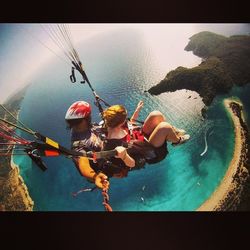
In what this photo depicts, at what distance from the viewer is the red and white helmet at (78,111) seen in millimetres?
3031

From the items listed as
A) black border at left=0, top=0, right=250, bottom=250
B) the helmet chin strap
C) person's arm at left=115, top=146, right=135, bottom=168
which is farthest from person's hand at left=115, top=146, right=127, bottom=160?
black border at left=0, top=0, right=250, bottom=250

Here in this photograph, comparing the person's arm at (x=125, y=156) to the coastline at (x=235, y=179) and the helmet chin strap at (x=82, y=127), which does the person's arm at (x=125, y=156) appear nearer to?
the helmet chin strap at (x=82, y=127)

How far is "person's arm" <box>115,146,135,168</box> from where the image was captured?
2.96 metres

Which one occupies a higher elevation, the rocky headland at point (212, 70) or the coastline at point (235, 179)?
the rocky headland at point (212, 70)

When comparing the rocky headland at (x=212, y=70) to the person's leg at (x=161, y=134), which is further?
the rocky headland at (x=212, y=70)

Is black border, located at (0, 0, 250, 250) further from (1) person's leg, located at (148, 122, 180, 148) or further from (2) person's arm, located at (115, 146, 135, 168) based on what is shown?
(1) person's leg, located at (148, 122, 180, 148)

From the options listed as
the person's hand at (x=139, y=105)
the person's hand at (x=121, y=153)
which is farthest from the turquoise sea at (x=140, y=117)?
the person's hand at (x=121, y=153)

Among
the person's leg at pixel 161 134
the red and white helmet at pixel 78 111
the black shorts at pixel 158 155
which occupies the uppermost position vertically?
the red and white helmet at pixel 78 111

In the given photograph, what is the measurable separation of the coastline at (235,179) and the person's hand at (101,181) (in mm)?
728

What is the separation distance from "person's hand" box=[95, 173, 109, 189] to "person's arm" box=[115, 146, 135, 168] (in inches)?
7.5

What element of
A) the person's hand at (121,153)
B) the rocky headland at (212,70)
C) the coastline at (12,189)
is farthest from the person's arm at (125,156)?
the coastline at (12,189)
